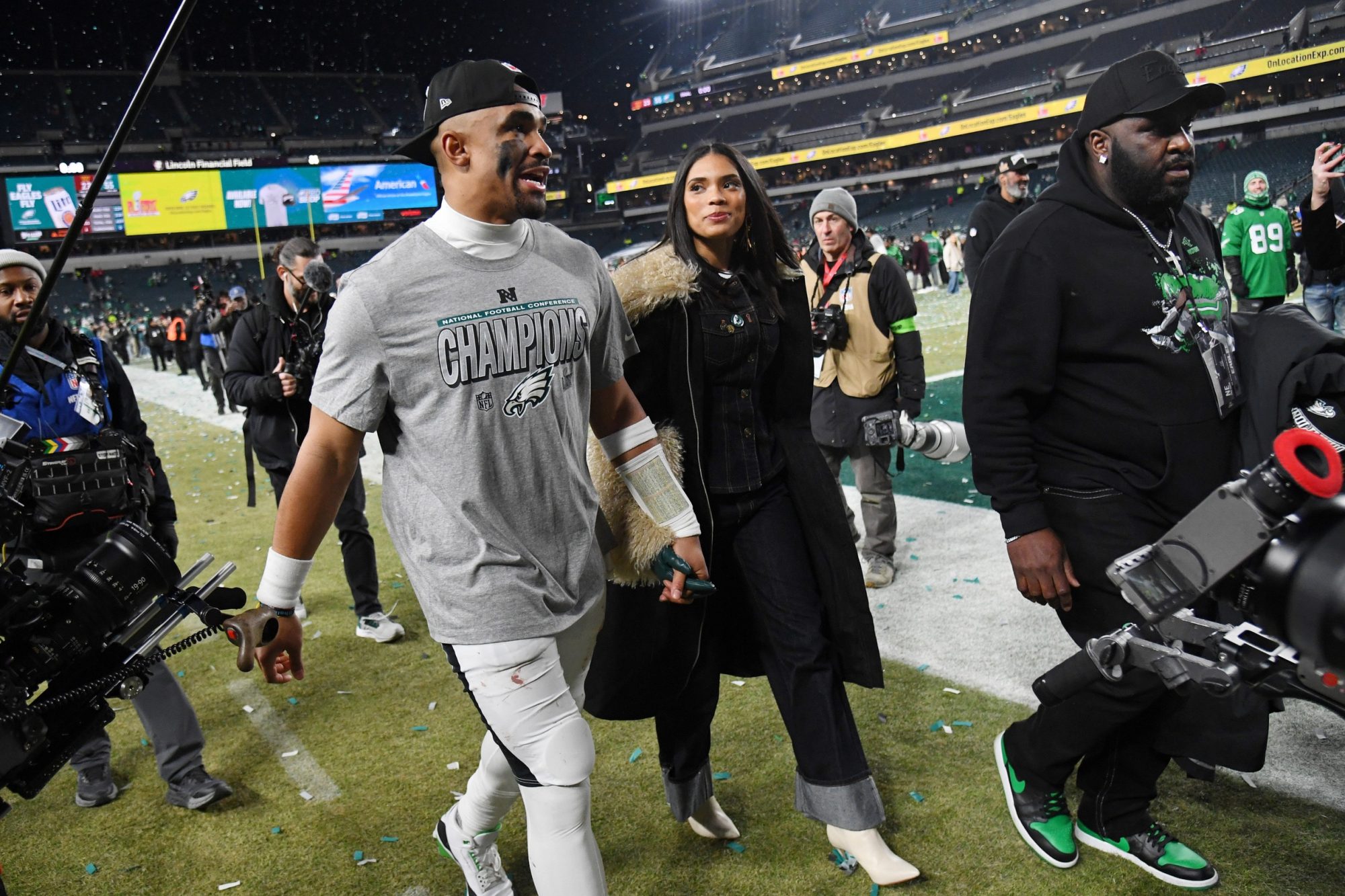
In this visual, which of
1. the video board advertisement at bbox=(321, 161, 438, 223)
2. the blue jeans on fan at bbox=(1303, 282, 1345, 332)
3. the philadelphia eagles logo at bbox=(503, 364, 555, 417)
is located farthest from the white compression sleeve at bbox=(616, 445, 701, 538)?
the video board advertisement at bbox=(321, 161, 438, 223)

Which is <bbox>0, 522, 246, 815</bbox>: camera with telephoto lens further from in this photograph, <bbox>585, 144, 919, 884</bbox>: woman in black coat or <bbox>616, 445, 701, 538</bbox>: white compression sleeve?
<bbox>585, 144, 919, 884</bbox>: woman in black coat

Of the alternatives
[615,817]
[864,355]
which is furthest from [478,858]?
[864,355]

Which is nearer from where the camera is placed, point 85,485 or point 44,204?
point 85,485

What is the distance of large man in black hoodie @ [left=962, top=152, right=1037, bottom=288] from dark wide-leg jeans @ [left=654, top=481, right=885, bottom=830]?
4.00 meters

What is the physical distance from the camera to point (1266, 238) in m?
9.14

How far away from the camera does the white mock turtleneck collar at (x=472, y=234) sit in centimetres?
218

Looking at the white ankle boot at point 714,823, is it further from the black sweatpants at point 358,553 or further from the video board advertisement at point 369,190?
the video board advertisement at point 369,190

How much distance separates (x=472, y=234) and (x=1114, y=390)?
1.65m

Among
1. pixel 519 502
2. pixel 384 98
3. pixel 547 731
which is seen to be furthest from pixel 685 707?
pixel 384 98

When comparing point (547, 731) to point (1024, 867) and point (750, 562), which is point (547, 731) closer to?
point (750, 562)

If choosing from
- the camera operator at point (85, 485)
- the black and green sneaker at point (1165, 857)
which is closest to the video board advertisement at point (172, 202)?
the camera operator at point (85, 485)

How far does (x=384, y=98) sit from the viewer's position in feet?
177

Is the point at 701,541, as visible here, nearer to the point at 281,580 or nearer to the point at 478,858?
the point at 478,858

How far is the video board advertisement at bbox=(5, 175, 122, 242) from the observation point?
38.0m
